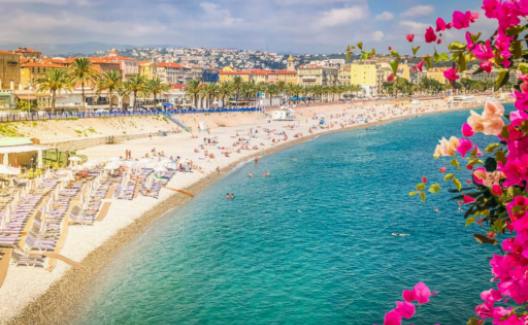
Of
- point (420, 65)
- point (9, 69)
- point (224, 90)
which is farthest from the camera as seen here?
point (224, 90)

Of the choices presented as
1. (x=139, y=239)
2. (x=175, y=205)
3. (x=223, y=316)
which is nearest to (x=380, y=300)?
(x=223, y=316)

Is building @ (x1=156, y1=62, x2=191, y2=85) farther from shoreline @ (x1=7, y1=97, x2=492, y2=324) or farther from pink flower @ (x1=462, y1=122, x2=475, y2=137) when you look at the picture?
pink flower @ (x1=462, y1=122, x2=475, y2=137)

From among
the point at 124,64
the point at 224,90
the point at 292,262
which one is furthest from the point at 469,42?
the point at 124,64

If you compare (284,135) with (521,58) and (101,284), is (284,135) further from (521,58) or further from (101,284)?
(521,58)

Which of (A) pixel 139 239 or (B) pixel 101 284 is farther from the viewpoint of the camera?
(A) pixel 139 239

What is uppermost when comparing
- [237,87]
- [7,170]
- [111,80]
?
[237,87]

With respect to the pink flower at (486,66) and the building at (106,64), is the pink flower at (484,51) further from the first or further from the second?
the building at (106,64)

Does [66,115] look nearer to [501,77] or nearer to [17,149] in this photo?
[17,149]
